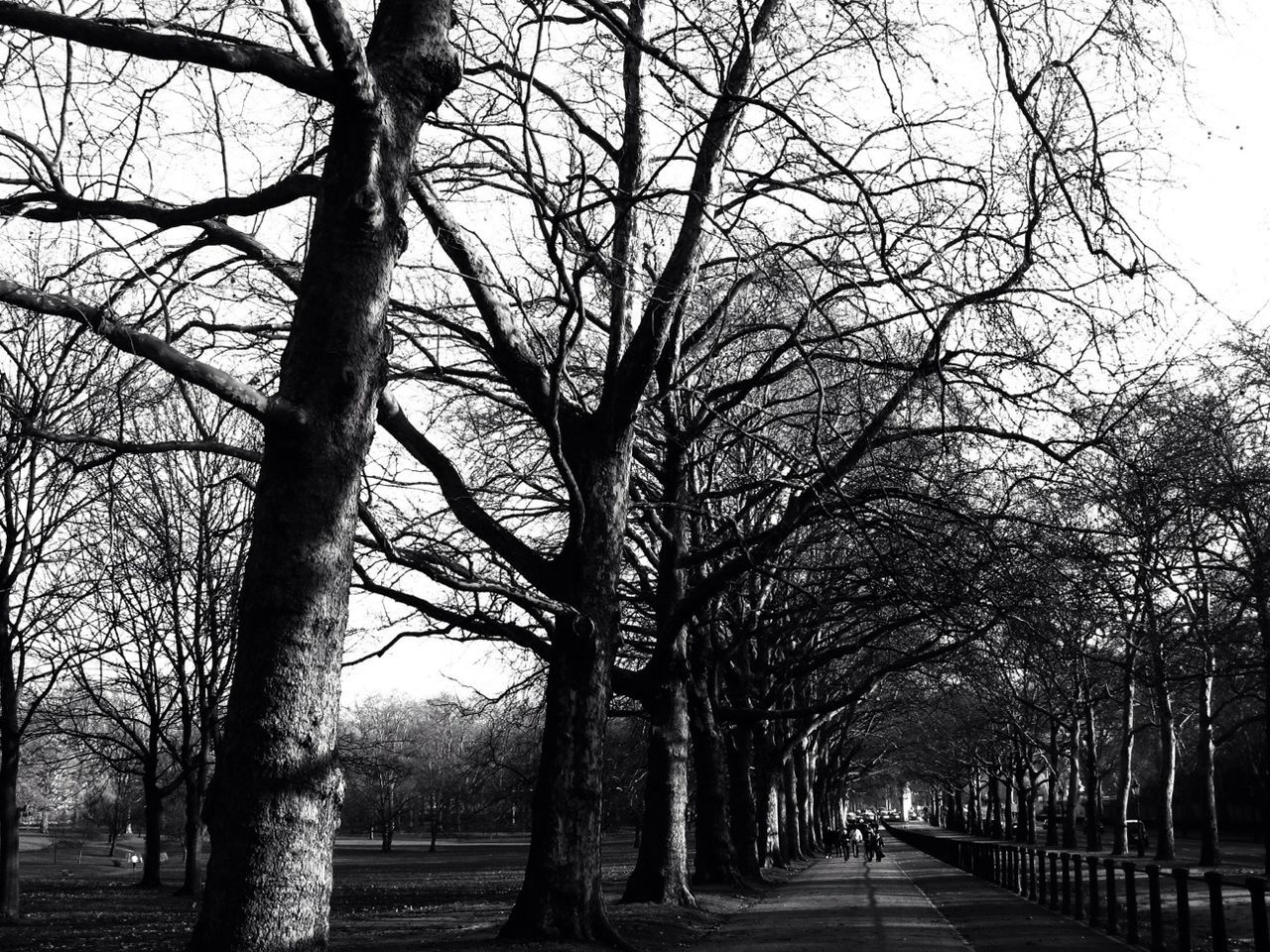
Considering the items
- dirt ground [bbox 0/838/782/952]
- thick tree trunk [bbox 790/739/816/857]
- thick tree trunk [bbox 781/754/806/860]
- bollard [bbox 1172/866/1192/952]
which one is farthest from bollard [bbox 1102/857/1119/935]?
thick tree trunk [bbox 790/739/816/857]

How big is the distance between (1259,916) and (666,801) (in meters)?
9.45

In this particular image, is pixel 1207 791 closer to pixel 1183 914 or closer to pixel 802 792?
pixel 802 792

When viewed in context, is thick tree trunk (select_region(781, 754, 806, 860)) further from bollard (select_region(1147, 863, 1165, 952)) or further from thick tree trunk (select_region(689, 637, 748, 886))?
bollard (select_region(1147, 863, 1165, 952))

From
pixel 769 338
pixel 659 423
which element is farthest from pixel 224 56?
pixel 769 338

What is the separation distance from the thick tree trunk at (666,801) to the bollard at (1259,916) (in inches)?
323

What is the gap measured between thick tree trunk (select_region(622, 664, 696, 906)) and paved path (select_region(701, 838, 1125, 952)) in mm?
1097

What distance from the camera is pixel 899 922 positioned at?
15711mm

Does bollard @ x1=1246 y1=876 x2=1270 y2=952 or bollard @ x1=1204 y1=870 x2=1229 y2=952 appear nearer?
bollard @ x1=1246 y1=876 x2=1270 y2=952

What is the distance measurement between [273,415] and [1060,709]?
152 feet

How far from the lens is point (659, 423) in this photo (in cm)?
1659

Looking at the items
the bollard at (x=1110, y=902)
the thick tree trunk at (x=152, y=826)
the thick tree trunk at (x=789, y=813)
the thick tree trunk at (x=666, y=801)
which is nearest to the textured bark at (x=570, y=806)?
the thick tree trunk at (x=666, y=801)

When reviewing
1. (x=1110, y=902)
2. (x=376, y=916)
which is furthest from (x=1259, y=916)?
(x=376, y=916)

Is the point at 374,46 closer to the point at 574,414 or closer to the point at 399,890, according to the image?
the point at 574,414

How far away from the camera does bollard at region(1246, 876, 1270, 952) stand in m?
8.60
